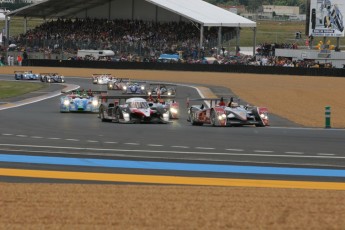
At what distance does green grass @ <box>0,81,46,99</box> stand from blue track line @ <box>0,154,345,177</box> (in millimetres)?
25224

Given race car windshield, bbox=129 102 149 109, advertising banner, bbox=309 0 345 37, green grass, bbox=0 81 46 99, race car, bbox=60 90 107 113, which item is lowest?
green grass, bbox=0 81 46 99

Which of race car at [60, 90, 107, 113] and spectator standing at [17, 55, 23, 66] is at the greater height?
race car at [60, 90, 107, 113]

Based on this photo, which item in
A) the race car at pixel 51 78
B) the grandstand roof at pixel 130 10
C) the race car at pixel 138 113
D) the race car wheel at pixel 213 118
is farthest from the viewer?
the grandstand roof at pixel 130 10

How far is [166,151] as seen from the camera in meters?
18.3

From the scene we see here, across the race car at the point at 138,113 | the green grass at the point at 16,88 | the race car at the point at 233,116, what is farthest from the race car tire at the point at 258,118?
the green grass at the point at 16,88

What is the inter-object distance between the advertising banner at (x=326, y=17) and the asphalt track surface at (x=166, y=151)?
180 feet

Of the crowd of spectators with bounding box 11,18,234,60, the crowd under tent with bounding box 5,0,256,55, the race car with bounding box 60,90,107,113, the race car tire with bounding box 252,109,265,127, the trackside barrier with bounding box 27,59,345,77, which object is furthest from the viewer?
the crowd under tent with bounding box 5,0,256,55

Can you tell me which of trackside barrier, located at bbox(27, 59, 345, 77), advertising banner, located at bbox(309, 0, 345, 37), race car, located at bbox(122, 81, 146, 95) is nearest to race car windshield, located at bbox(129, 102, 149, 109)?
race car, located at bbox(122, 81, 146, 95)

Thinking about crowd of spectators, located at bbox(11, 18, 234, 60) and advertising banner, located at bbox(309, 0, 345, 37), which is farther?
crowd of spectators, located at bbox(11, 18, 234, 60)

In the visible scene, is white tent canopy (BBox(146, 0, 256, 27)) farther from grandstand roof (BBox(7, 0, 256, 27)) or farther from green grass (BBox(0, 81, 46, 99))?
green grass (BBox(0, 81, 46, 99))

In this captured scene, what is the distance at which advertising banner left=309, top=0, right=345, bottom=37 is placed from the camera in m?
79.8

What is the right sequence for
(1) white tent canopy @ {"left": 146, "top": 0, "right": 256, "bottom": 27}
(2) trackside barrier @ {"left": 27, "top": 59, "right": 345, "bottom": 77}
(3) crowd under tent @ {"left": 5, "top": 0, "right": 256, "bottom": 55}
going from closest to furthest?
(2) trackside barrier @ {"left": 27, "top": 59, "right": 345, "bottom": 77}, (1) white tent canopy @ {"left": 146, "top": 0, "right": 256, "bottom": 27}, (3) crowd under tent @ {"left": 5, "top": 0, "right": 256, "bottom": 55}

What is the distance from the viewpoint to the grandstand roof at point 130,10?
277 feet

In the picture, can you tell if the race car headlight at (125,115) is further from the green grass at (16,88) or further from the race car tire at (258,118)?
the green grass at (16,88)
